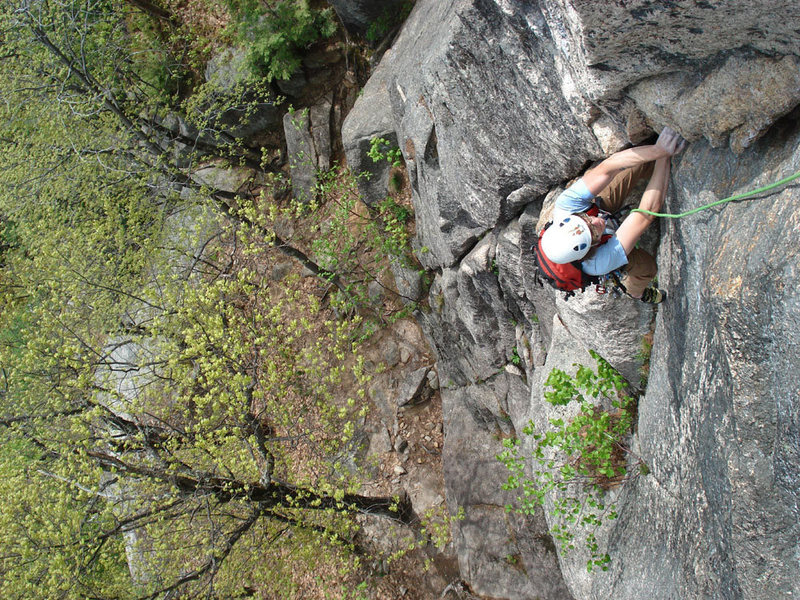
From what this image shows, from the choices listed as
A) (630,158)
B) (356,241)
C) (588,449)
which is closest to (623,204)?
(630,158)

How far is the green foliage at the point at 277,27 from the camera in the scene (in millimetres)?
11625

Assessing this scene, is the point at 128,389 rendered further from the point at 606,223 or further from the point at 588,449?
the point at 606,223

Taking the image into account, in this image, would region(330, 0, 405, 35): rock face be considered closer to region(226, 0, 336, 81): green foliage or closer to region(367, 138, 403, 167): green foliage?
region(226, 0, 336, 81): green foliage

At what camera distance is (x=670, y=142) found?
436cm

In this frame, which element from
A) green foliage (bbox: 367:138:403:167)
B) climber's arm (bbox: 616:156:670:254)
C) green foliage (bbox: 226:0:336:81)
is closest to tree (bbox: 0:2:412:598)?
green foliage (bbox: 367:138:403:167)

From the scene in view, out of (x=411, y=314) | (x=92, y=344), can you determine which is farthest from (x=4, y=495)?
(x=411, y=314)

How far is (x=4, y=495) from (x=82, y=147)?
24.4 feet

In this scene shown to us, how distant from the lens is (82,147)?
40.2ft

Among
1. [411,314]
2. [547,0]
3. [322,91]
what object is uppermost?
[547,0]

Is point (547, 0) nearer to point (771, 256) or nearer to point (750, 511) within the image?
point (771, 256)

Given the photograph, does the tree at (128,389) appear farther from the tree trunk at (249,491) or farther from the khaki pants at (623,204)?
the khaki pants at (623,204)

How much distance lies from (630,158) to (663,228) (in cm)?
78

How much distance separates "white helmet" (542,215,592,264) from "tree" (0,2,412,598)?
5.63 meters

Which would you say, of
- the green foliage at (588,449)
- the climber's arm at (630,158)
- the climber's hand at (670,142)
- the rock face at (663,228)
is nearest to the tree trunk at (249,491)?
the green foliage at (588,449)
